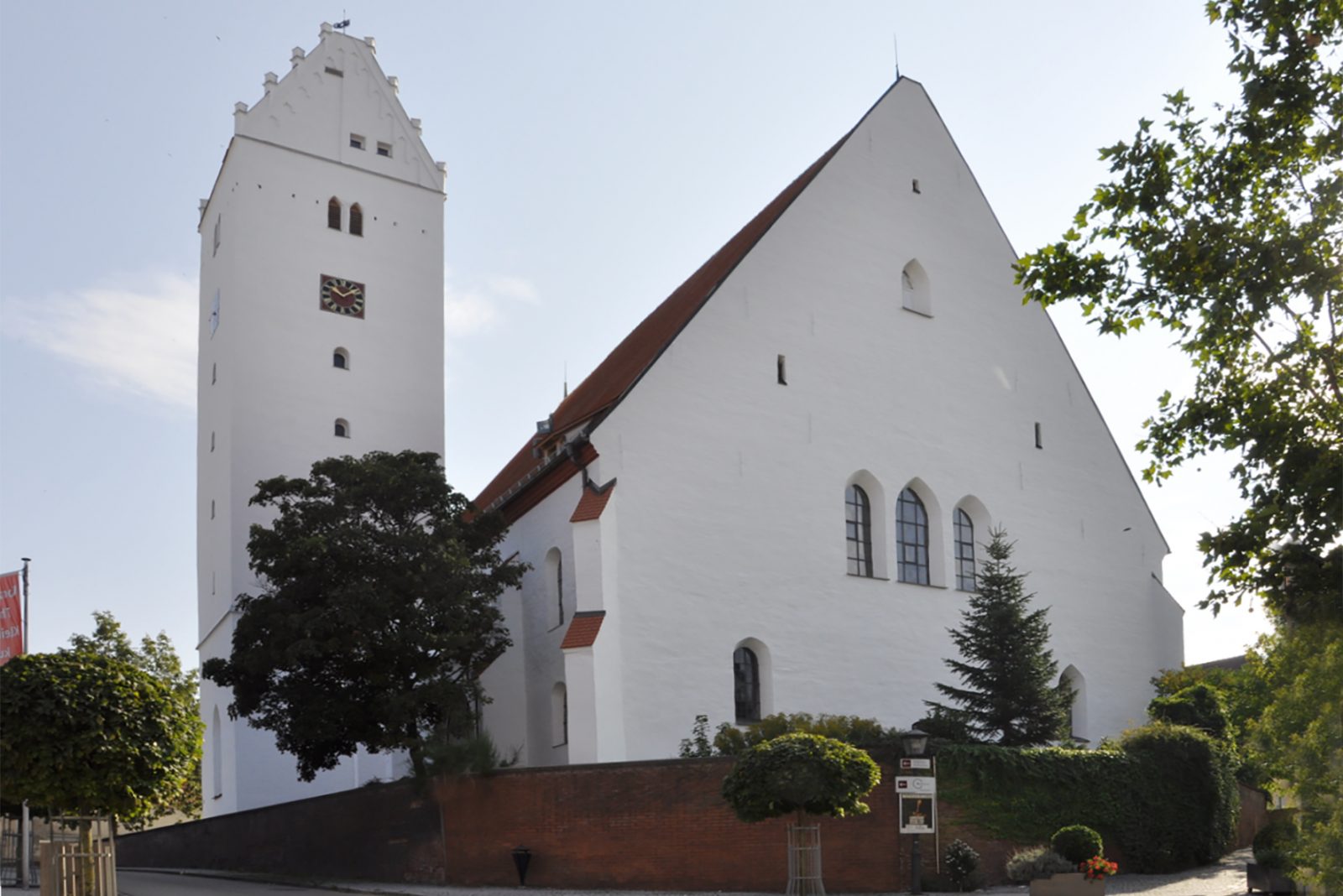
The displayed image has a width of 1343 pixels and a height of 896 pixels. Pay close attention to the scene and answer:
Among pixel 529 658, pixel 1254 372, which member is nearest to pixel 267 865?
pixel 529 658

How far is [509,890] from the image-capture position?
20.8 meters

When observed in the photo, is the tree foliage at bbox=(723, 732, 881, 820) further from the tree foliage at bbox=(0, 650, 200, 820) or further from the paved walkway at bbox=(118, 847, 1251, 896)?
the tree foliage at bbox=(0, 650, 200, 820)

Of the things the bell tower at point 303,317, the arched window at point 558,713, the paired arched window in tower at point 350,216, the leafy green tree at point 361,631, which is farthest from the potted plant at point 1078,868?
the paired arched window in tower at point 350,216

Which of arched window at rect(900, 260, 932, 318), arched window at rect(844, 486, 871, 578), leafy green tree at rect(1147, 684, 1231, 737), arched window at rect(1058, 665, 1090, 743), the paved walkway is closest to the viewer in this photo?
the paved walkway

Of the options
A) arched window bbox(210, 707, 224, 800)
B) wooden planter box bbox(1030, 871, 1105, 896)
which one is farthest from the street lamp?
arched window bbox(210, 707, 224, 800)

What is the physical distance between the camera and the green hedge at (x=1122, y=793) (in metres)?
20.7

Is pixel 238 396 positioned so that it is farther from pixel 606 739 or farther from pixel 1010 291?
pixel 1010 291

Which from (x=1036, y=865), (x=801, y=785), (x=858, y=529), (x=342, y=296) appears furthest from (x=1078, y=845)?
(x=342, y=296)

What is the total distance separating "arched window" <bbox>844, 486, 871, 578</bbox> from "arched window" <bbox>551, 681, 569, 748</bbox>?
6466 millimetres

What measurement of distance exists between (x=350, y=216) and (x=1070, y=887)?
27.7 meters

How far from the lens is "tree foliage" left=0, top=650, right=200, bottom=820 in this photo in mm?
13531

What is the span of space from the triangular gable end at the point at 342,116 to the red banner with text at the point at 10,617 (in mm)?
21694

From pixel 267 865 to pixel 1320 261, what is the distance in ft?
76.6

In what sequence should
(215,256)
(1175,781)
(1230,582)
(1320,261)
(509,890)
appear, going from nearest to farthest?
(1320,261) < (1230,582) < (509,890) < (1175,781) < (215,256)
